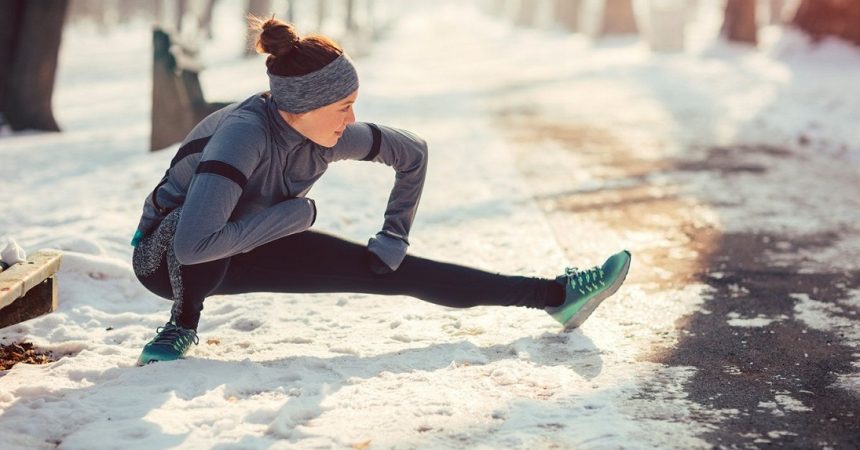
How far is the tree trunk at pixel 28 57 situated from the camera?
38.9 feet

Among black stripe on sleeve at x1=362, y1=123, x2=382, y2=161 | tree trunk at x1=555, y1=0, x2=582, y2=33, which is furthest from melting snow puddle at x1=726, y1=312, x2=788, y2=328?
tree trunk at x1=555, y1=0, x2=582, y2=33

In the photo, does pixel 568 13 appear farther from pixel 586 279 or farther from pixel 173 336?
pixel 173 336

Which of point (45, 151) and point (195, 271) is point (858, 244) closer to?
point (195, 271)

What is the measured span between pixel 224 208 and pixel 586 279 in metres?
1.70

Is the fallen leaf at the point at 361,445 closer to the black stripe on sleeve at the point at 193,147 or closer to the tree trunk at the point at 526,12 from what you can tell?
the black stripe on sleeve at the point at 193,147

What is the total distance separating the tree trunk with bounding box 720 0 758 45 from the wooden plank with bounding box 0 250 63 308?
20.0 metres

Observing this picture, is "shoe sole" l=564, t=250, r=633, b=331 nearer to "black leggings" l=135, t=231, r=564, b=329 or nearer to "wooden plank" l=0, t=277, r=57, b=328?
"black leggings" l=135, t=231, r=564, b=329

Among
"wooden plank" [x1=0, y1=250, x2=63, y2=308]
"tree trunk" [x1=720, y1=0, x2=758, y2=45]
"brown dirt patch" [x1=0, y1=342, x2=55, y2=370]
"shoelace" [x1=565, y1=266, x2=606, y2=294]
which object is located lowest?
"tree trunk" [x1=720, y1=0, x2=758, y2=45]

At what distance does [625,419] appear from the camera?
3439mm

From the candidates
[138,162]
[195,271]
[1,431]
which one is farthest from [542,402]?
[138,162]

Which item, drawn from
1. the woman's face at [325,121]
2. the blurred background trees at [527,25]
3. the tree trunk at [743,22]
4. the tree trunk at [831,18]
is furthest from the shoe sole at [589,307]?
the tree trunk at [743,22]

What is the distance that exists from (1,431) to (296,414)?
3.20 feet

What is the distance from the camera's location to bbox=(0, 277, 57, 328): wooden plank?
4.05 metres

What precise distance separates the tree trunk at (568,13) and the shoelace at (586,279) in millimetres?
33682
